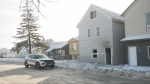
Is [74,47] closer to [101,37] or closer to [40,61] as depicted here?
[101,37]

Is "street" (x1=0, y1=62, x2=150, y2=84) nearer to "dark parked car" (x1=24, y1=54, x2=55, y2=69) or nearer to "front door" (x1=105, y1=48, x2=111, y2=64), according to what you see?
"dark parked car" (x1=24, y1=54, x2=55, y2=69)

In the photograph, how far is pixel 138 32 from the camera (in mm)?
23297

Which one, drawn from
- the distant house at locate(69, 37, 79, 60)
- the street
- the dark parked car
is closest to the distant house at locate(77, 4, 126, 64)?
the dark parked car

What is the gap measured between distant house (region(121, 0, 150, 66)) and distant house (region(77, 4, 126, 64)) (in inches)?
134

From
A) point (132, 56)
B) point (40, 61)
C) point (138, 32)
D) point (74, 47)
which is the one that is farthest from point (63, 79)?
point (74, 47)

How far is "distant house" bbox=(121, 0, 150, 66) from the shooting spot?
2217 cm

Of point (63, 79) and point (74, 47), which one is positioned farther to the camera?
point (74, 47)

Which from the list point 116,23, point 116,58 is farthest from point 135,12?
point 116,58

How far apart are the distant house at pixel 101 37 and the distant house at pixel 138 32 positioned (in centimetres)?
340

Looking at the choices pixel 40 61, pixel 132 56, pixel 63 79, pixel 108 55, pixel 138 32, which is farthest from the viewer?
pixel 108 55

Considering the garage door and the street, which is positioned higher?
the garage door

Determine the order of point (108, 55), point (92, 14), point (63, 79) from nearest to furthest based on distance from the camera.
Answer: point (63, 79)
point (108, 55)
point (92, 14)

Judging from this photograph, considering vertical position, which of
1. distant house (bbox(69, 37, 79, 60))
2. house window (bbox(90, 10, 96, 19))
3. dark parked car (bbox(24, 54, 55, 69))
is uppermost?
house window (bbox(90, 10, 96, 19))

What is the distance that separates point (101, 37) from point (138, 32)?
22.9ft
